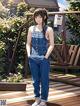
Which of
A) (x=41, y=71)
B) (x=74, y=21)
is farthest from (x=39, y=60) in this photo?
(x=74, y=21)

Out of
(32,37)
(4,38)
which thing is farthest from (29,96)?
(4,38)

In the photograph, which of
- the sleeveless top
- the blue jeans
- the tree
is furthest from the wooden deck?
the tree

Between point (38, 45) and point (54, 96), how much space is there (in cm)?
210

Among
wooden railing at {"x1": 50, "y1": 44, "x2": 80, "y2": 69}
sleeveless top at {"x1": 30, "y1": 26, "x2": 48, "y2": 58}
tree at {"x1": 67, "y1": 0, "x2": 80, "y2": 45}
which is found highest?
sleeveless top at {"x1": 30, "y1": 26, "x2": 48, "y2": 58}

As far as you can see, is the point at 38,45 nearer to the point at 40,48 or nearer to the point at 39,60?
the point at 40,48

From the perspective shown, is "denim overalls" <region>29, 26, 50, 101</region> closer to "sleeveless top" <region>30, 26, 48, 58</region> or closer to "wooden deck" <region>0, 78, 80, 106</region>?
"sleeveless top" <region>30, 26, 48, 58</region>

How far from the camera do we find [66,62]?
42.2 ft

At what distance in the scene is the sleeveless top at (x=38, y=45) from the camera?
705 centimetres

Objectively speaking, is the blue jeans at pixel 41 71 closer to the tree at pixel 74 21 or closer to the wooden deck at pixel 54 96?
the wooden deck at pixel 54 96

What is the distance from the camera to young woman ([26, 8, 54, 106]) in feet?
23.1

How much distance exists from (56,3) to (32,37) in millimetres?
22170

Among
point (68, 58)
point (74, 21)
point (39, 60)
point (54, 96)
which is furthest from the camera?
point (74, 21)

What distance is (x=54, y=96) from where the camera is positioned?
8.79 m

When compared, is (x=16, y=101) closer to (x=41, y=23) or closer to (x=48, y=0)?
(x=41, y=23)
